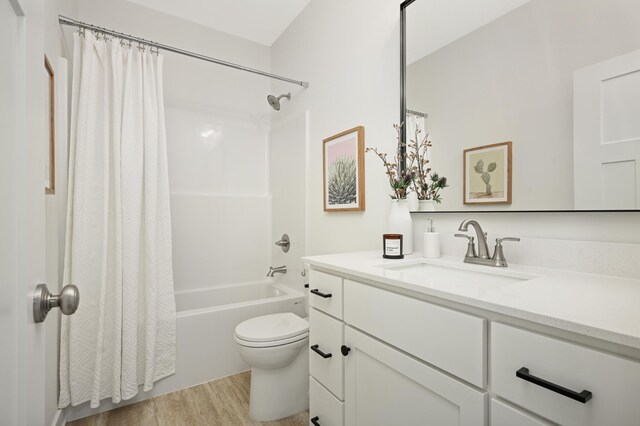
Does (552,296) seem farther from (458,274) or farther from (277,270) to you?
(277,270)

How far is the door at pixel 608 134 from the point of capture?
2.72ft

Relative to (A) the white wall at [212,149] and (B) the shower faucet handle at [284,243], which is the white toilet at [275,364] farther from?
(A) the white wall at [212,149]

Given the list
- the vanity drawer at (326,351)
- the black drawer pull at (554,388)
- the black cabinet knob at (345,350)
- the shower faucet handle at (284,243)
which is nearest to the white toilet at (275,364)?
the vanity drawer at (326,351)

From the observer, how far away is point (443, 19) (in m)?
1.34

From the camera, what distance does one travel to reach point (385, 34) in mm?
1591

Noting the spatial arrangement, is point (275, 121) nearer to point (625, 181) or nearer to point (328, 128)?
point (328, 128)

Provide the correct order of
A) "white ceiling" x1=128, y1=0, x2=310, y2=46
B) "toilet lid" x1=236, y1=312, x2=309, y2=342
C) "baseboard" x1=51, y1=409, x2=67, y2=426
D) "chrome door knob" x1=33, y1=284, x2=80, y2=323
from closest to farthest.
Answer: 1. "chrome door knob" x1=33, y1=284, x2=80, y2=323
2. "baseboard" x1=51, y1=409, x2=67, y2=426
3. "toilet lid" x1=236, y1=312, x2=309, y2=342
4. "white ceiling" x1=128, y1=0, x2=310, y2=46

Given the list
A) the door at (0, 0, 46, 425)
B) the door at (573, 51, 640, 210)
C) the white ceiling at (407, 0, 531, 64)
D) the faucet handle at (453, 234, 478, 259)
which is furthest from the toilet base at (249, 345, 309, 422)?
the white ceiling at (407, 0, 531, 64)

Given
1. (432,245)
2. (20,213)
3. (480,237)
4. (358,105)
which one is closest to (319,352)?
(432,245)

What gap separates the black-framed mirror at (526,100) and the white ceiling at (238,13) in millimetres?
1276

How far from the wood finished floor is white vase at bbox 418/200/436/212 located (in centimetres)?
131

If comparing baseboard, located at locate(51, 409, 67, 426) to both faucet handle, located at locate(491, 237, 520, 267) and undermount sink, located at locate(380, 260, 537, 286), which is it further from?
faucet handle, located at locate(491, 237, 520, 267)

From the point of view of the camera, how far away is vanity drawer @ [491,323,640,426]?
0.50 metres

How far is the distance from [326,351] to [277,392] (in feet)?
2.35
